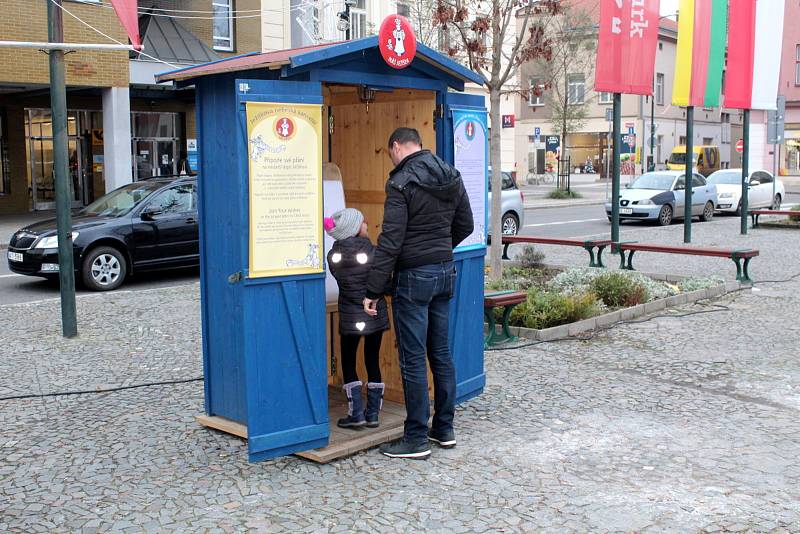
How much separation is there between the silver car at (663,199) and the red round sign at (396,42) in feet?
64.8

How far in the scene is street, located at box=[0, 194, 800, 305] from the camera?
516 inches

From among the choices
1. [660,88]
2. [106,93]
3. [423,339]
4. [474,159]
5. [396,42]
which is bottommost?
[423,339]

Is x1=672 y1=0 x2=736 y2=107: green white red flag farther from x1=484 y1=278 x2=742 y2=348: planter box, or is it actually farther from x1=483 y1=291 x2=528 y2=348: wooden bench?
x1=483 y1=291 x2=528 y2=348: wooden bench

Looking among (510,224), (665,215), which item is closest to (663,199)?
(665,215)

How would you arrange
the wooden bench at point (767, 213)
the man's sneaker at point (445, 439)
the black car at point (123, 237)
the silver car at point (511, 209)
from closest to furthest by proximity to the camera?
the man's sneaker at point (445, 439)
the black car at point (123, 237)
the silver car at point (511, 209)
the wooden bench at point (767, 213)

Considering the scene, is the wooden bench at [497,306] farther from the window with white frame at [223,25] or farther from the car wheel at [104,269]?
the window with white frame at [223,25]

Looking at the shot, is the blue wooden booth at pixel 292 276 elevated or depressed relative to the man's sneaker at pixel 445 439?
elevated

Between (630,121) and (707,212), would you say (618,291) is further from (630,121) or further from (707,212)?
(630,121)

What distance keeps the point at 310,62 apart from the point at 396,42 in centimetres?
65

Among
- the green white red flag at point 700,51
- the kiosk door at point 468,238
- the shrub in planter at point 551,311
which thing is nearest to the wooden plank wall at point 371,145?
the kiosk door at point 468,238

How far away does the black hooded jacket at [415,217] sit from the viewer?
17.7 ft

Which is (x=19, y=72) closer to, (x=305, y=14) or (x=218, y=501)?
(x=305, y=14)

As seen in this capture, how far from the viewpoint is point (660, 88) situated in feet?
204

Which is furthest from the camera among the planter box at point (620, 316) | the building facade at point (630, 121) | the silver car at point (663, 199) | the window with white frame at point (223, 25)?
the building facade at point (630, 121)
